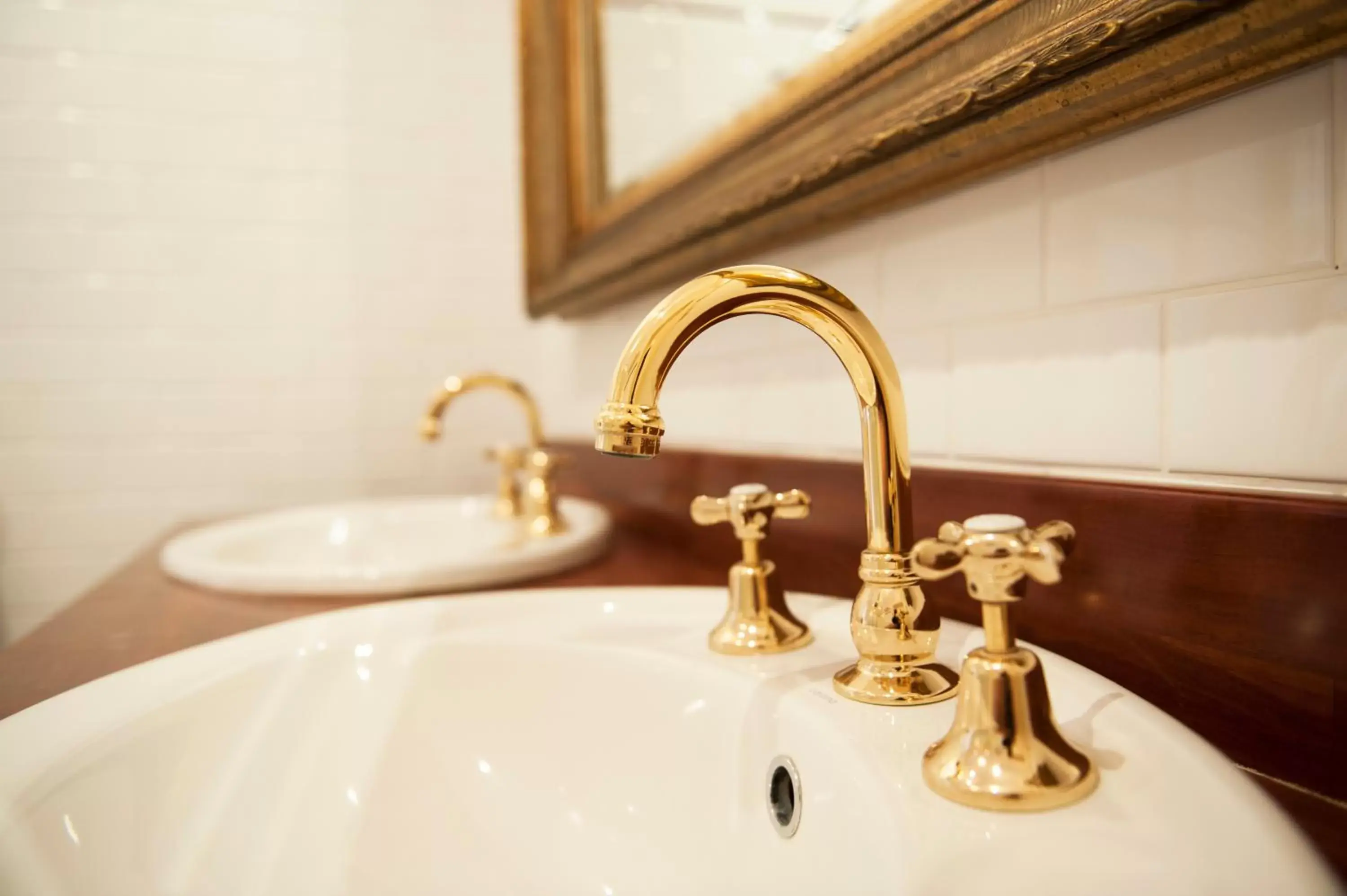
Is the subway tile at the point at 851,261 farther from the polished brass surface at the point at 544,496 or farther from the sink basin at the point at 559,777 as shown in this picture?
the polished brass surface at the point at 544,496

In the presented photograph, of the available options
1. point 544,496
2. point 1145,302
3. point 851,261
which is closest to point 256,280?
point 544,496

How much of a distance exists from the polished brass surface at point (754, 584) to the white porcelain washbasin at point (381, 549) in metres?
0.28

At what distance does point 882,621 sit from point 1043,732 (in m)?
0.08

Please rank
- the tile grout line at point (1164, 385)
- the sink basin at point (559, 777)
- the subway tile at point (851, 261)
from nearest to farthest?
the sink basin at point (559, 777) → the tile grout line at point (1164, 385) → the subway tile at point (851, 261)

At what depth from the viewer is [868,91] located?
1.57 ft

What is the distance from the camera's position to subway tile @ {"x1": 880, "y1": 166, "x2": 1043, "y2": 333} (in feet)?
1.41

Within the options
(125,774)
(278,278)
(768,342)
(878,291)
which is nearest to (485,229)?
(278,278)

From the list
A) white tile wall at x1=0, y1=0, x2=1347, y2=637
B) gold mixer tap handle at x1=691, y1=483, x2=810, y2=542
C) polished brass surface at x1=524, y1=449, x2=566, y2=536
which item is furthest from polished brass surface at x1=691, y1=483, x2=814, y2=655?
polished brass surface at x1=524, y1=449, x2=566, y2=536

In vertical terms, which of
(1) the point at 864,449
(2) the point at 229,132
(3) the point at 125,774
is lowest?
(3) the point at 125,774

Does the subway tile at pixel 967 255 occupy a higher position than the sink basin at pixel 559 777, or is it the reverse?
the subway tile at pixel 967 255

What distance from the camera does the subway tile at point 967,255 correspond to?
428mm

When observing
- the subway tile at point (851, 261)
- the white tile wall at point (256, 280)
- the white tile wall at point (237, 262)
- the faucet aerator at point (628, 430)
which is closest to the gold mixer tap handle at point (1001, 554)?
the faucet aerator at point (628, 430)

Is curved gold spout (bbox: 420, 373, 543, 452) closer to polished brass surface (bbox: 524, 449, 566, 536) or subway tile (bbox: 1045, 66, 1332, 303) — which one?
polished brass surface (bbox: 524, 449, 566, 536)

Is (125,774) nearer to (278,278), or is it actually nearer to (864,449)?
(864,449)
